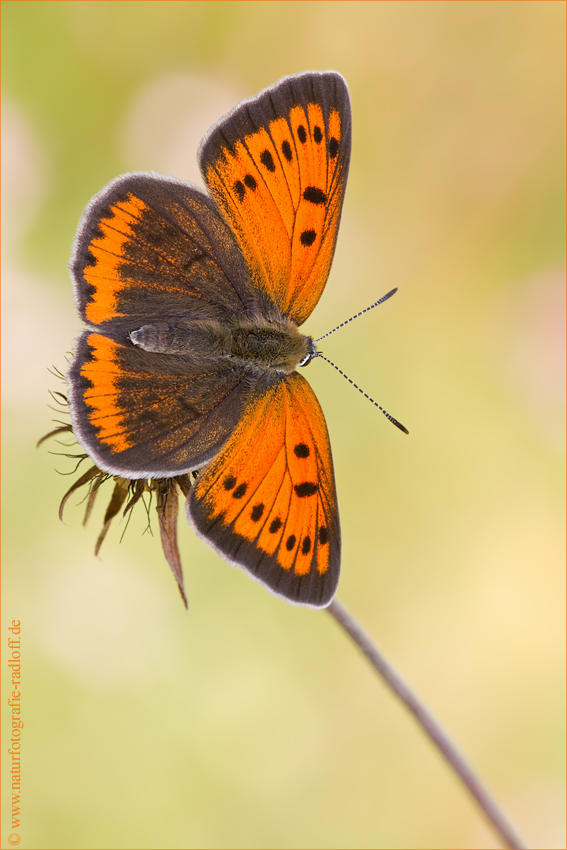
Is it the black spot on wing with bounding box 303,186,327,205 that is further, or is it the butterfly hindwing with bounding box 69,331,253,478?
the black spot on wing with bounding box 303,186,327,205

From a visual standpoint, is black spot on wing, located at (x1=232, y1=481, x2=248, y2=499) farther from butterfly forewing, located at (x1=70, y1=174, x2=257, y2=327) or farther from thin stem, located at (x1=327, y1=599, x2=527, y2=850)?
butterfly forewing, located at (x1=70, y1=174, x2=257, y2=327)

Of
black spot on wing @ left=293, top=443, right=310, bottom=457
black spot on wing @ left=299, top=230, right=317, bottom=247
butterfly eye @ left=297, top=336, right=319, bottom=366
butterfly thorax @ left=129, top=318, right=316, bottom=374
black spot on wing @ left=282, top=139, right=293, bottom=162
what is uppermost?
black spot on wing @ left=282, top=139, right=293, bottom=162

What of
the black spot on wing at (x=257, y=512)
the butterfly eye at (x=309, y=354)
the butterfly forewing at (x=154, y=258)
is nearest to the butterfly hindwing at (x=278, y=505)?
the black spot on wing at (x=257, y=512)

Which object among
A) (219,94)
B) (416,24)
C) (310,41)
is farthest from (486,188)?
(219,94)

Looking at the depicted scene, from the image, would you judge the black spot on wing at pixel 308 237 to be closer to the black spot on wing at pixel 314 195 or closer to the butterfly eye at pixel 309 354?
the black spot on wing at pixel 314 195

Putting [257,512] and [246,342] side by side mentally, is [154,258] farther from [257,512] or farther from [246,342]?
[257,512]

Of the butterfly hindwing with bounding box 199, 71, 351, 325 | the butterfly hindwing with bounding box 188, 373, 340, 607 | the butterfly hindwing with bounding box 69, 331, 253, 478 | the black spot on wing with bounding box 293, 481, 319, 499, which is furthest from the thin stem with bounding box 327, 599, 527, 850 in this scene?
the butterfly hindwing with bounding box 199, 71, 351, 325

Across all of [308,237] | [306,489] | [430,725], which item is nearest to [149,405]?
[306,489]
